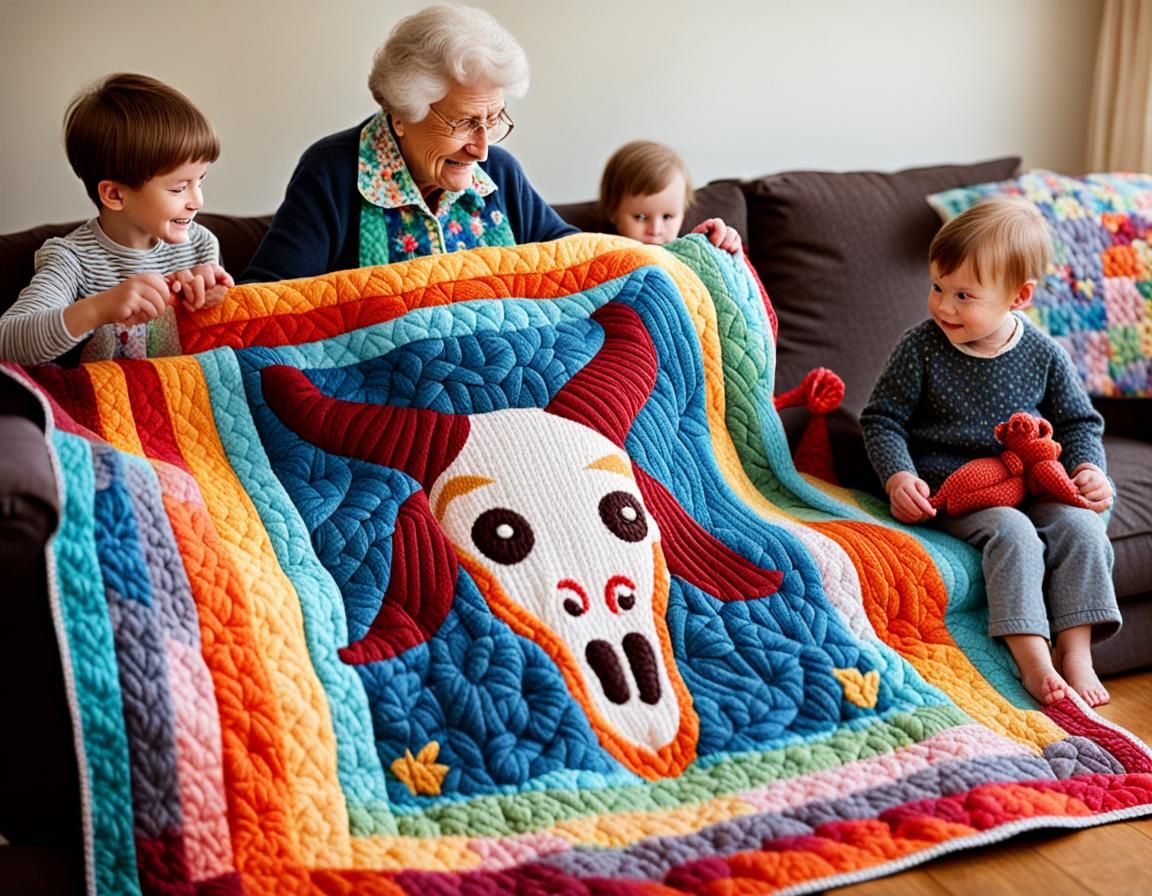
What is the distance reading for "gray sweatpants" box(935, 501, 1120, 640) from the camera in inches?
76.4

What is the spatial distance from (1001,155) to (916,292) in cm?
90

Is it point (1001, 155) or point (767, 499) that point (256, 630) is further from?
point (1001, 155)

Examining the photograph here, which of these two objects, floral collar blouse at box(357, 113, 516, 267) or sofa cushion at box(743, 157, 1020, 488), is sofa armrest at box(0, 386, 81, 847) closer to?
floral collar blouse at box(357, 113, 516, 267)

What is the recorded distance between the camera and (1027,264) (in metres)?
2.08

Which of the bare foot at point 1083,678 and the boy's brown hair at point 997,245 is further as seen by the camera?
the boy's brown hair at point 997,245

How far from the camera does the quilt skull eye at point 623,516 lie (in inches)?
72.3

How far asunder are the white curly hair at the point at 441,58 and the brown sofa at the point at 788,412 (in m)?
0.42

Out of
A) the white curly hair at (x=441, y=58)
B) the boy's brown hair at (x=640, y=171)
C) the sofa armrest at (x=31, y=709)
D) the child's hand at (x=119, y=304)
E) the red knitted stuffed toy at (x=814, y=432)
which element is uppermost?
the white curly hair at (x=441, y=58)

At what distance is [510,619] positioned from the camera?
1.71 metres

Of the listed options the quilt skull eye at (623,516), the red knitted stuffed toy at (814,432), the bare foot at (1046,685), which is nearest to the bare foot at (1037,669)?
the bare foot at (1046,685)

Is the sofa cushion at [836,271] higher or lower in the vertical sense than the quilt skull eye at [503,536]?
higher

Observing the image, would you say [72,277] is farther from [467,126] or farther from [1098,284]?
[1098,284]

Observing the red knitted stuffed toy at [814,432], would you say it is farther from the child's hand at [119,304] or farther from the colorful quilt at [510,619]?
the child's hand at [119,304]

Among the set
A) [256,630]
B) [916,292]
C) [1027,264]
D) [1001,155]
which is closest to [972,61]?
[1001,155]
